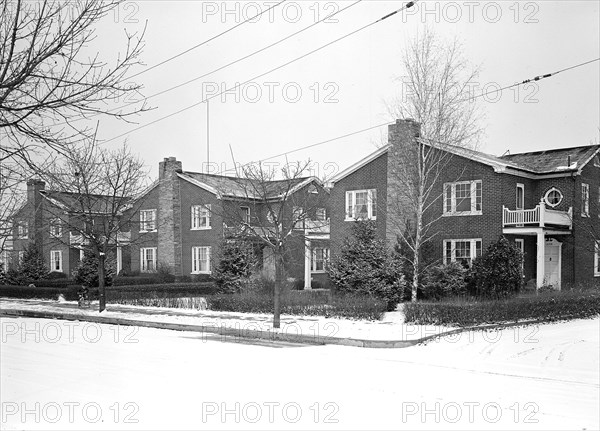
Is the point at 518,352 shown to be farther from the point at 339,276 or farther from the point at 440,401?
the point at 339,276

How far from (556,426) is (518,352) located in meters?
6.53

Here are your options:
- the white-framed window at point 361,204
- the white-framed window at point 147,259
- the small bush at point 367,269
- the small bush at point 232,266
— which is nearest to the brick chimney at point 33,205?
the small bush at point 367,269

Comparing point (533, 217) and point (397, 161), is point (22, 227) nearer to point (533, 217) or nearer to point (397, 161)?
point (397, 161)

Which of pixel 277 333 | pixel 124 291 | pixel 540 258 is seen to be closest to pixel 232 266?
pixel 124 291

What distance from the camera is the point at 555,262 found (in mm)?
31047

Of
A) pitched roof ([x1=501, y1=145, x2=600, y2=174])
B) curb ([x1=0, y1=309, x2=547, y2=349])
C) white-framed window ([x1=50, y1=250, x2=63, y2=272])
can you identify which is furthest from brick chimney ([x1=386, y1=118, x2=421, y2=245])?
white-framed window ([x1=50, y1=250, x2=63, y2=272])

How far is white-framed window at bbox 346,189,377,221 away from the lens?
3338 centimetres

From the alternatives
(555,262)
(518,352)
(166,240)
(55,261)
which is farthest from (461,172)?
(55,261)

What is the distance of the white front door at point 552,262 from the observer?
30984 millimetres

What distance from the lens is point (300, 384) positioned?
11062 mm

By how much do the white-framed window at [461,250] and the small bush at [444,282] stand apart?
2984 mm

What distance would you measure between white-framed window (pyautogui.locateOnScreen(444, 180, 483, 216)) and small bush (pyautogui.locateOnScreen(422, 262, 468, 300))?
4201 millimetres

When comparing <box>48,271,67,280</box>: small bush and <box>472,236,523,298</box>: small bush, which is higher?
<box>472,236,523,298</box>: small bush

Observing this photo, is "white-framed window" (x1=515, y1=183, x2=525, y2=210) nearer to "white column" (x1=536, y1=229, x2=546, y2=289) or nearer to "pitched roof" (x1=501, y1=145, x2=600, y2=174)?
"pitched roof" (x1=501, y1=145, x2=600, y2=174)
